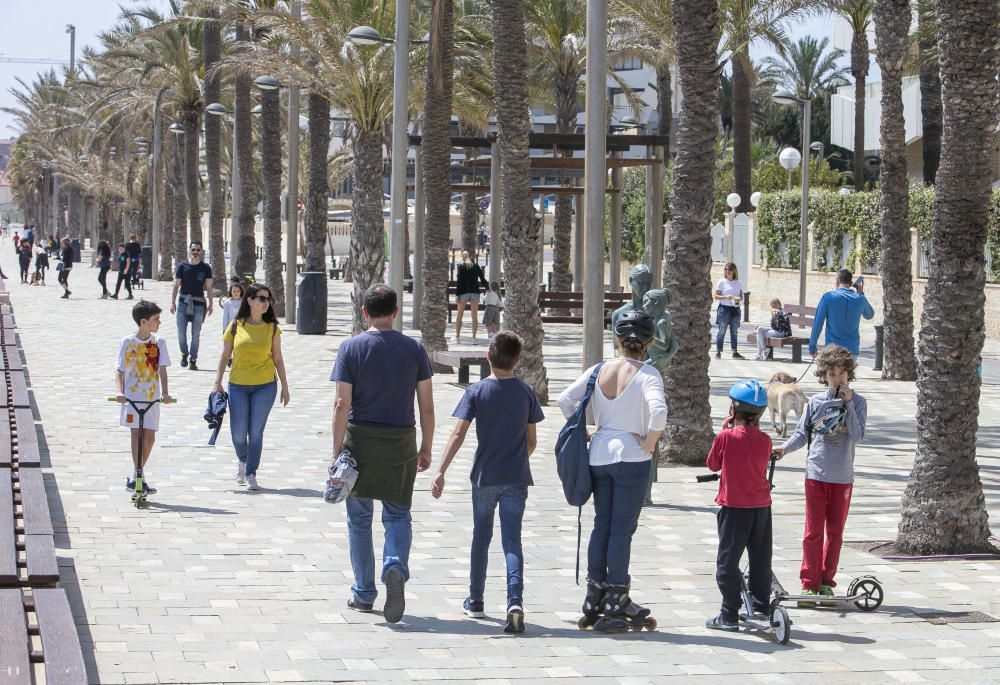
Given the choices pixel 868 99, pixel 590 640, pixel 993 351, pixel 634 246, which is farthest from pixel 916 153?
pixel 590 640

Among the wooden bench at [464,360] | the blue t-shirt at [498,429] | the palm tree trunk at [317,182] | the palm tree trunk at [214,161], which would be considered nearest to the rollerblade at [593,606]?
the blue t-shirt at [498,429]

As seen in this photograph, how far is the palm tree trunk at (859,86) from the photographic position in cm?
4391

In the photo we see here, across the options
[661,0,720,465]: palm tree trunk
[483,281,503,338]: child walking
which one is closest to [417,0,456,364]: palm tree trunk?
[483,281,503,338]: child walking

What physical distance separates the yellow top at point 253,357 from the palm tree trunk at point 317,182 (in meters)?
18.9

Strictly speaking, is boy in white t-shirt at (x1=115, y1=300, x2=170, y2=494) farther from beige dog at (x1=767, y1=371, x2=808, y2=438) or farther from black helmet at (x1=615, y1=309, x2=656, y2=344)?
beige dog at (x1=767, y1=371, x2=808, y2=438)

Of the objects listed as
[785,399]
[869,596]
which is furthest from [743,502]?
[785,399]

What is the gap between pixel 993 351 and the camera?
28031 millimetres

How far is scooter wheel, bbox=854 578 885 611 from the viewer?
777 cm

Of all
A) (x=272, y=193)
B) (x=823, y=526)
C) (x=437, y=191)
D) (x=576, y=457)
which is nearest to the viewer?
(x=576, y=457)

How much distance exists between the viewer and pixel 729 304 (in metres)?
24.9

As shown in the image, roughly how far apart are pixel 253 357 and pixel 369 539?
13.2ft

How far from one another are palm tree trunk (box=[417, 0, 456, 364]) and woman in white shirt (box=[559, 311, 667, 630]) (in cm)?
1408

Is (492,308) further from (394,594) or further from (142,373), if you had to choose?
(394,594)

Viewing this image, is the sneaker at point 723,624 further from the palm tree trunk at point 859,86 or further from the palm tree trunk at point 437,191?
the palm tree trunk at point 859,86
